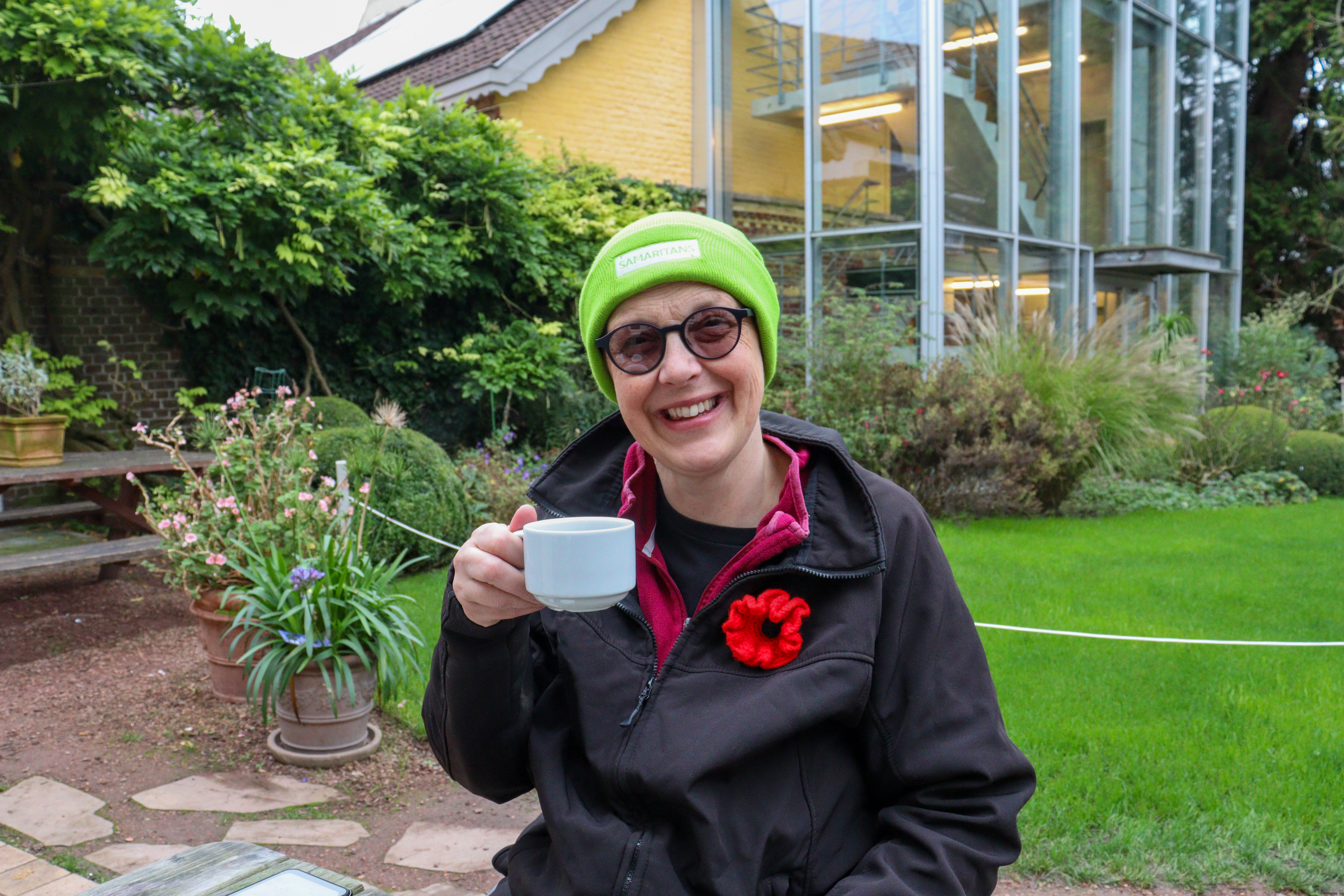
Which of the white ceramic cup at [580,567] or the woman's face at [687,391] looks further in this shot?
the woman's face at [687,391]

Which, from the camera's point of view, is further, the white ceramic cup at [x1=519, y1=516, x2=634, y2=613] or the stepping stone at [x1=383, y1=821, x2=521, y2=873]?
the stepping stone at [x1=383, y1=821, x2=521, y2=873]

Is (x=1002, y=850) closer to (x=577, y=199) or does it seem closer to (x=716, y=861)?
(x=716, y=861)

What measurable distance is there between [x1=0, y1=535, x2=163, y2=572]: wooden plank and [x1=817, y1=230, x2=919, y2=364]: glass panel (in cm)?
709

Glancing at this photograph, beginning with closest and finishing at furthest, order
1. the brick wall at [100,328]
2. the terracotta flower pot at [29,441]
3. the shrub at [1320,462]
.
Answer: the terracotta flower pot at [29,441]
the brick wall at [100,328]
the shrub at [1320,462]

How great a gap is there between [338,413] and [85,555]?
285 cm

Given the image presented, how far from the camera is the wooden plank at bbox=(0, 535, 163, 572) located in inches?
209

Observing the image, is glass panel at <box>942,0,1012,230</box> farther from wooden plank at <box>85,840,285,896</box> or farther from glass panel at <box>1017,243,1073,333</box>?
wooden plank at <box>85,840,285,896</box>

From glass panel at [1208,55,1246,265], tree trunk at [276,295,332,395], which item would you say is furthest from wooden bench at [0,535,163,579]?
glass panel at [1208,55,1246,265]

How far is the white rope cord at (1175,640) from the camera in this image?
4039 millimetres

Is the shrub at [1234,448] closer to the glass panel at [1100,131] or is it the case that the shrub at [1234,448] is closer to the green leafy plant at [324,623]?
the glass panel at [1100,131]

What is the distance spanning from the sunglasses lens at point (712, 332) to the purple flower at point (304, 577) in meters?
2.74

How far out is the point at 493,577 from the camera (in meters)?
1.33

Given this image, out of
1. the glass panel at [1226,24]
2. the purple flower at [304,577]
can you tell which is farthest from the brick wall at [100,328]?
the glass panel at [1226,24]

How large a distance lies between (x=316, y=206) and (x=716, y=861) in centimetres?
763
